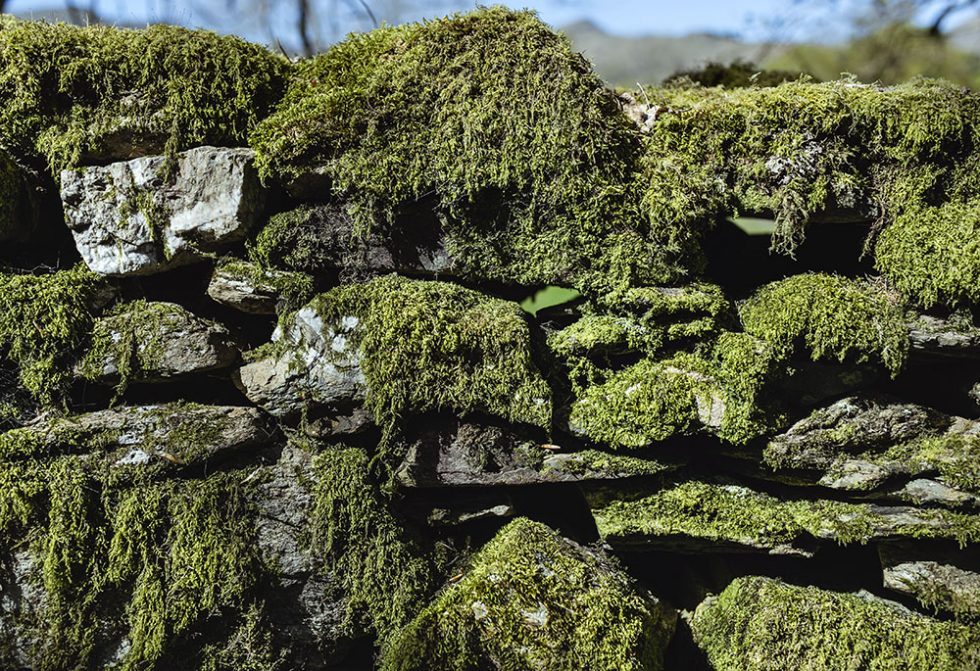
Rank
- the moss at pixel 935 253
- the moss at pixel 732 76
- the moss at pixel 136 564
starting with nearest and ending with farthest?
1. the moss at pixel 136 564
2. the moss at pixel 935 253
3. the moss at pixel 732 76

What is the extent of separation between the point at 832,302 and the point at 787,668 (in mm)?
1792

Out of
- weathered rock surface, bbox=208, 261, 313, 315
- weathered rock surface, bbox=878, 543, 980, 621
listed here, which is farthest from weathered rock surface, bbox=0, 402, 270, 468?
weathered rock surface, bbox=878, 543, 980, 621

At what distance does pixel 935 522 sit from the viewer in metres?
2.92

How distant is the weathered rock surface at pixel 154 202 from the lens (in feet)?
9.84

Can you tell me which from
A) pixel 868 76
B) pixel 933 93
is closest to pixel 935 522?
pixel 933 93

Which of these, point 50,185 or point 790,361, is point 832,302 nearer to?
point 790,361

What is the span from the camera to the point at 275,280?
307cm

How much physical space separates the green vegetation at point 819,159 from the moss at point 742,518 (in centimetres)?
120

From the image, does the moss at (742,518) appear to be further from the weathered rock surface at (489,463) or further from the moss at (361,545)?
the moss at (361,545)

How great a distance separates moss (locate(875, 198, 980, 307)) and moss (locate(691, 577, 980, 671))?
1533 millimetres

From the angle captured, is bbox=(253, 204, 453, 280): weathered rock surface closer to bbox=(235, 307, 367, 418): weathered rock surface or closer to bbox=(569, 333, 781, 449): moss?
bbox=(235, 307, 367, 418): weathered rock surface

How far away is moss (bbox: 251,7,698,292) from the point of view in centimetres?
302

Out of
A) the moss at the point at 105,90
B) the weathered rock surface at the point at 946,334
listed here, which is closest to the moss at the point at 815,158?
the weathered rock surface at the point at 946,334

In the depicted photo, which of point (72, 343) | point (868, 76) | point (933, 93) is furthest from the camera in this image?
point (868, 76)
